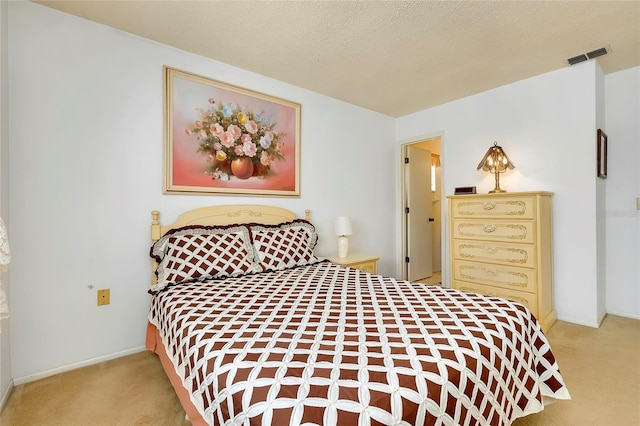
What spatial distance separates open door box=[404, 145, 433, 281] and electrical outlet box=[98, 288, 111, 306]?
342 cm

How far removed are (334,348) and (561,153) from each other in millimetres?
3029

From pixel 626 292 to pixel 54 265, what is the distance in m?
4.70

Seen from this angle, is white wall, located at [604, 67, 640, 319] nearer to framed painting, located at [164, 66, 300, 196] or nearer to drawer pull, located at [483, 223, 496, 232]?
drawer pull, located at [483, 223, 496, 232]

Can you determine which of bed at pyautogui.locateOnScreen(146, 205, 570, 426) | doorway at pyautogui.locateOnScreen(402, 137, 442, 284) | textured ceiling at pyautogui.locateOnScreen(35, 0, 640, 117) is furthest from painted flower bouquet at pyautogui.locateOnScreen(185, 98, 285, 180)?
doorway at pyautogui.locateOnScreen(402, 137, 442, 284)

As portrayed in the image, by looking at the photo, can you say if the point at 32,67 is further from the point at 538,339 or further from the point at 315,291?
the point at 538,339

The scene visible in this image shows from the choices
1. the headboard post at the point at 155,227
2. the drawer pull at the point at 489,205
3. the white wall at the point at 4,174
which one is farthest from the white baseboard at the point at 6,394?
the drawer pull at the point at 489,205

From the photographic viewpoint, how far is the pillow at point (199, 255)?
1996mm

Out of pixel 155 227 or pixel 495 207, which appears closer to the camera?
pixel 155 227

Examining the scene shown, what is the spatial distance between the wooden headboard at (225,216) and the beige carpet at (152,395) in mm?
665

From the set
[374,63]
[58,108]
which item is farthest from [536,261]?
[58,108]

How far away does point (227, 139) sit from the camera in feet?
8.63

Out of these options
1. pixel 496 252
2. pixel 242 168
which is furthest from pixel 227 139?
pixel 496 252

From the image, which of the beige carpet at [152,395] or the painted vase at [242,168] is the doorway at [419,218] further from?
the painted vase at [242,168]

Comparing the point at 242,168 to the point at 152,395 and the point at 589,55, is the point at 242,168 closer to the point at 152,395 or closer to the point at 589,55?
the point at 152,395
